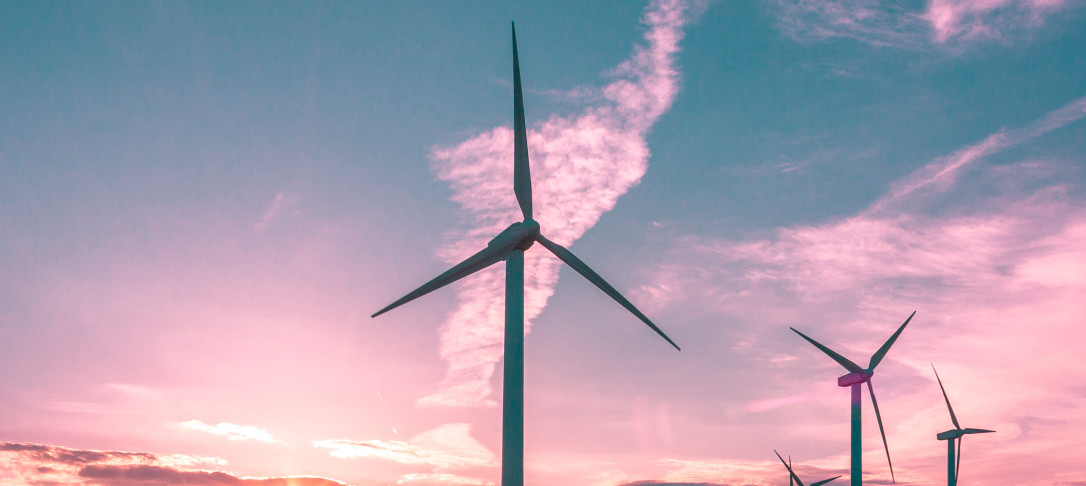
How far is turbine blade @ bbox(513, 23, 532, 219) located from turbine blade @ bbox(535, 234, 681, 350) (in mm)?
2978

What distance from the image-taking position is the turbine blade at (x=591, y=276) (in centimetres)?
6358

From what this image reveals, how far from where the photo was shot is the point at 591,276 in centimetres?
6612

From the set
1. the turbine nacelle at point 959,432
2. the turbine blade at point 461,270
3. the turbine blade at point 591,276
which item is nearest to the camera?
the turbine blade at point 461,270

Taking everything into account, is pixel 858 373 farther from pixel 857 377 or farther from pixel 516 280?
pixel 516 280

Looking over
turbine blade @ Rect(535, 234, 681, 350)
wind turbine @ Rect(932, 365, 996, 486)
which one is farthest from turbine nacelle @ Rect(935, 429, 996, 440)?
turbine blade @ Rect(535, 234, 681, 350)

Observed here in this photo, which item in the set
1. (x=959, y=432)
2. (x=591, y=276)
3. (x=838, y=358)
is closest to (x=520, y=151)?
(x=591, y=276)

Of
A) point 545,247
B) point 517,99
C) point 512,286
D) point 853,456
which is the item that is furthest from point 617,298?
point 853,456

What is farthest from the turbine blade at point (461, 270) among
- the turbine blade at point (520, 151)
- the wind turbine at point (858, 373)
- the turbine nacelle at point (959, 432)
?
the turbine nacelle at point (959, 432)

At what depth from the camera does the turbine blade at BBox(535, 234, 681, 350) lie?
63.6 metres

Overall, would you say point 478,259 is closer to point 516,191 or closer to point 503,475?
point 516,191

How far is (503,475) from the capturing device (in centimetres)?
5175

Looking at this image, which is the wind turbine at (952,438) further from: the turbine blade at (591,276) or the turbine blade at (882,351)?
the turbine blade at (591,276)

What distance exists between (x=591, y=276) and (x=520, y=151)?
11328 mm

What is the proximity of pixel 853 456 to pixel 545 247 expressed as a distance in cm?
5585
